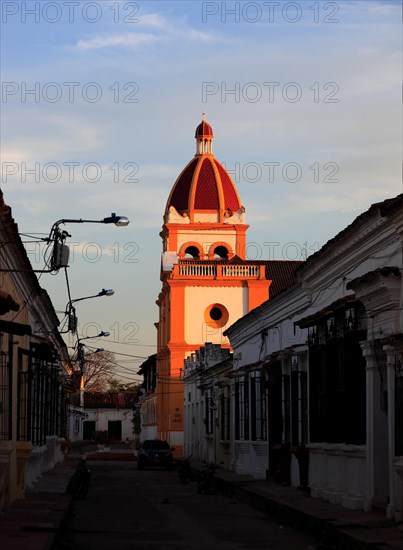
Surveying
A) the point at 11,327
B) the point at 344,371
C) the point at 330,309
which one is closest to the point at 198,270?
the point at 330,309

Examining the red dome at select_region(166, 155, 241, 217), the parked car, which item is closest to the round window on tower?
the red dome at select_region(166, 155, 241, 217)

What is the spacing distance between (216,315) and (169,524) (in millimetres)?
42653

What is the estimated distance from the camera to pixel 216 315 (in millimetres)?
63000

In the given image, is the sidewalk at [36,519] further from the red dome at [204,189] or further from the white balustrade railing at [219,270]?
the red dome at [204,189]

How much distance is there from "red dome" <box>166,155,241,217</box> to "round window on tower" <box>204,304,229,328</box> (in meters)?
6.43

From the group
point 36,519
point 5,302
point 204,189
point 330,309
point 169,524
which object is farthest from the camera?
point 204,189

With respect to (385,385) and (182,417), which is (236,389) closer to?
(385,385)

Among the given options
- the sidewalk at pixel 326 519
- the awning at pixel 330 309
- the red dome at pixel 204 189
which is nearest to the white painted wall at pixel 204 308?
the red dome at pixel 204 189

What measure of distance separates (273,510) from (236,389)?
596 inches

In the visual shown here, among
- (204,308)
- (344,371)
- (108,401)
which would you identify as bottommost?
(344,371)

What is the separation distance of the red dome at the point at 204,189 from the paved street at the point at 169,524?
36206mm

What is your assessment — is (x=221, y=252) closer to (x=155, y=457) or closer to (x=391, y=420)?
(x=155, y=457)

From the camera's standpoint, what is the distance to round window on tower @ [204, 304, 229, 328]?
62.4m

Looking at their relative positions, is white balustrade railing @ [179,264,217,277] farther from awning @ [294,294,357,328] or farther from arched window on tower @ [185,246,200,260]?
awning @ [294,294,357,328]
